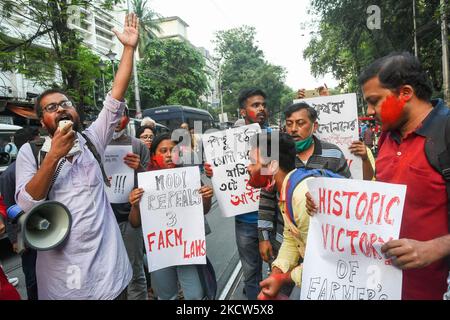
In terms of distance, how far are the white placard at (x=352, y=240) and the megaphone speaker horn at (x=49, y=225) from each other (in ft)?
3.96

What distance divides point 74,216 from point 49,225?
0.13 metres

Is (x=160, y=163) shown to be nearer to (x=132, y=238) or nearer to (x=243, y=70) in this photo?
(x=132, y=238)

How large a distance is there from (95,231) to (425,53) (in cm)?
1577

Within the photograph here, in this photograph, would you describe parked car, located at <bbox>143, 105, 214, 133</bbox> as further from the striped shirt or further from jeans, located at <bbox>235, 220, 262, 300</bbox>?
the striped shirt

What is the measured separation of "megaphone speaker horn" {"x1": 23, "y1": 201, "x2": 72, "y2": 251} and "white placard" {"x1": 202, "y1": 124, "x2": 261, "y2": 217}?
5.23ft

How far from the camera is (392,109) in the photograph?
175cm

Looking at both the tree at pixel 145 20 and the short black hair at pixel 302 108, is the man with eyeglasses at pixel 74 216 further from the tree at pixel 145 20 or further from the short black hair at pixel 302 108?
the tree at pixel 145 20

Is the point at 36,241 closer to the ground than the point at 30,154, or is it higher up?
closer to the ground

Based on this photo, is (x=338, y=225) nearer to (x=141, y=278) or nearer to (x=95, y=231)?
(x=95, y=231)

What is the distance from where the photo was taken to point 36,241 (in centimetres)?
173

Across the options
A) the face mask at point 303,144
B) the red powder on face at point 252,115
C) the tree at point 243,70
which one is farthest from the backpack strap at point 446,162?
the tree at point 243,70

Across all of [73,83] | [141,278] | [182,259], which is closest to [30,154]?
[182,259]

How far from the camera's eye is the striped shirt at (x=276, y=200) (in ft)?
8.93

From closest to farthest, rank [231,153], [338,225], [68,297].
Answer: [338,225], [68,297], [231,153]
